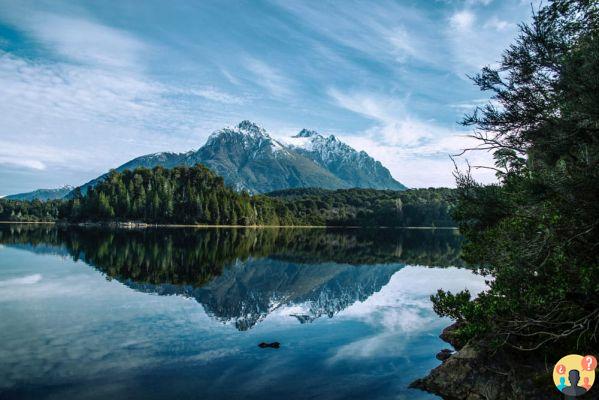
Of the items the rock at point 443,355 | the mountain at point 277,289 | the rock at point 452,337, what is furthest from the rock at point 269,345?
the rock at point 452,337

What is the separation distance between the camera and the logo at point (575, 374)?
9.96 meters

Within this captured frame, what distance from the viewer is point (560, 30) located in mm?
16484

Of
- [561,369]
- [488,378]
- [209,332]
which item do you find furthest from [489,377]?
[209,332]

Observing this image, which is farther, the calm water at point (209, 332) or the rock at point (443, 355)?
the rock at point (443, 355)

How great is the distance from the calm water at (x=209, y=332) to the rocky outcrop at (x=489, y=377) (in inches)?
43.7

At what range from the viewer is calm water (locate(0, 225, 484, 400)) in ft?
59.9

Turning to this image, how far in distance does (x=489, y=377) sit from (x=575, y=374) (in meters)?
7.42

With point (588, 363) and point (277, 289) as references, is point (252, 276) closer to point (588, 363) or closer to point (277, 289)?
point (277, 289)

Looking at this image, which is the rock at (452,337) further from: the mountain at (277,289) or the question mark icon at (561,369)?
the question mark icon at (561,369)

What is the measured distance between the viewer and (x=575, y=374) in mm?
10195

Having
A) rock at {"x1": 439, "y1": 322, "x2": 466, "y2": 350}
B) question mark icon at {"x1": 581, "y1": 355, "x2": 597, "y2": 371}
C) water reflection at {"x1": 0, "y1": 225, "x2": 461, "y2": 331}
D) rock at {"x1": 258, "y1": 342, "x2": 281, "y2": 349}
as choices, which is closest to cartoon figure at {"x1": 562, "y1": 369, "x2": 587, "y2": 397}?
question mark icon at {"x1": 581, "y1": 355, "x2": 597, "y2": 371}

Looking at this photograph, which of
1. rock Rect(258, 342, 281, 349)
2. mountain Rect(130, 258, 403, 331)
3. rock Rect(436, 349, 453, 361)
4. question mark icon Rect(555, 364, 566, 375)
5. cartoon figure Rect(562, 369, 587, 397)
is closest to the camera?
cartoon figure Rect(562, 369, 587, 397)

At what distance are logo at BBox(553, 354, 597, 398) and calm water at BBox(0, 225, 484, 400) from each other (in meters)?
8.35

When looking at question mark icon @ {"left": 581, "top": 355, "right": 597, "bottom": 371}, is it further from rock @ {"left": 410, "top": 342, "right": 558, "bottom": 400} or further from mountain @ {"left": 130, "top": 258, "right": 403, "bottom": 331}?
mountain @ {"left": 130, "top": 258, "right": 403, "bottom": 331}
